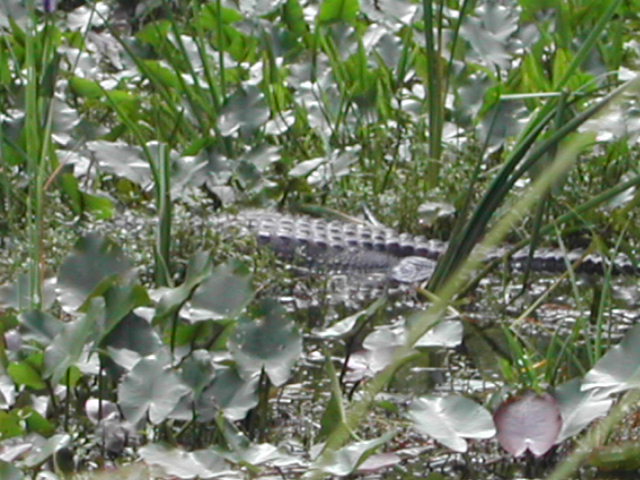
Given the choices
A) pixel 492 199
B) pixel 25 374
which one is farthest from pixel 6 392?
pixel 492 199

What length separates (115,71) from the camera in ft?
15.2

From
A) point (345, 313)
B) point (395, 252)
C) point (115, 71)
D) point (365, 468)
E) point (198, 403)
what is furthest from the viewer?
point (115, 71)

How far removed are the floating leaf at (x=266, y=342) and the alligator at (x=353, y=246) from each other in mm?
1220

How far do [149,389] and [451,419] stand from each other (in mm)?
385

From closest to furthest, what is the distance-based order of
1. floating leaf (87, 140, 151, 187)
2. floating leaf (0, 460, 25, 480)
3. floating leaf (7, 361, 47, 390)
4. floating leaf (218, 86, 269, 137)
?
floating leaf (0, 460, 25, 480)
floating leaf (7, 361, 47, 390)
floating leaf (87, 140, 151, 187)
floating leaf (218, 86, 269, 137)

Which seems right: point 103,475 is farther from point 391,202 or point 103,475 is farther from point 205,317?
point 391,202

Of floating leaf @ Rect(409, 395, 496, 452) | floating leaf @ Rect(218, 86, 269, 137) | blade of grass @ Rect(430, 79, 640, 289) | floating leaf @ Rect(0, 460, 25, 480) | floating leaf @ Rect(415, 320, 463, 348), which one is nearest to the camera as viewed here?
floating leaf @ Rect(0, 460, 25, 480)

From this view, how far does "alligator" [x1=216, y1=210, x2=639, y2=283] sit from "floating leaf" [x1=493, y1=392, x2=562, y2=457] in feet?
4.23

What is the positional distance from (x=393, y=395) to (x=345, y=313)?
2.09 feet

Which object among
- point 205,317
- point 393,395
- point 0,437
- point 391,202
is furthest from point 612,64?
point 0,437

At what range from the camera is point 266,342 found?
6.64 ft

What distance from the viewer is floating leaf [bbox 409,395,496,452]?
6.00 ft

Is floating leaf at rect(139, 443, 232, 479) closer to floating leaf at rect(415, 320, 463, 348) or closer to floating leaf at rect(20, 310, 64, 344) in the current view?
floating leaf at rect(20, 310, 64, 344)

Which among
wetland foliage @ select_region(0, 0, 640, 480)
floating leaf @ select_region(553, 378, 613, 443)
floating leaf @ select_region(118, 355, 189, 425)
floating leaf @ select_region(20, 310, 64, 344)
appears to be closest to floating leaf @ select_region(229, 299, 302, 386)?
wetland foliage @ select_region(0, 0, 640, 480)
